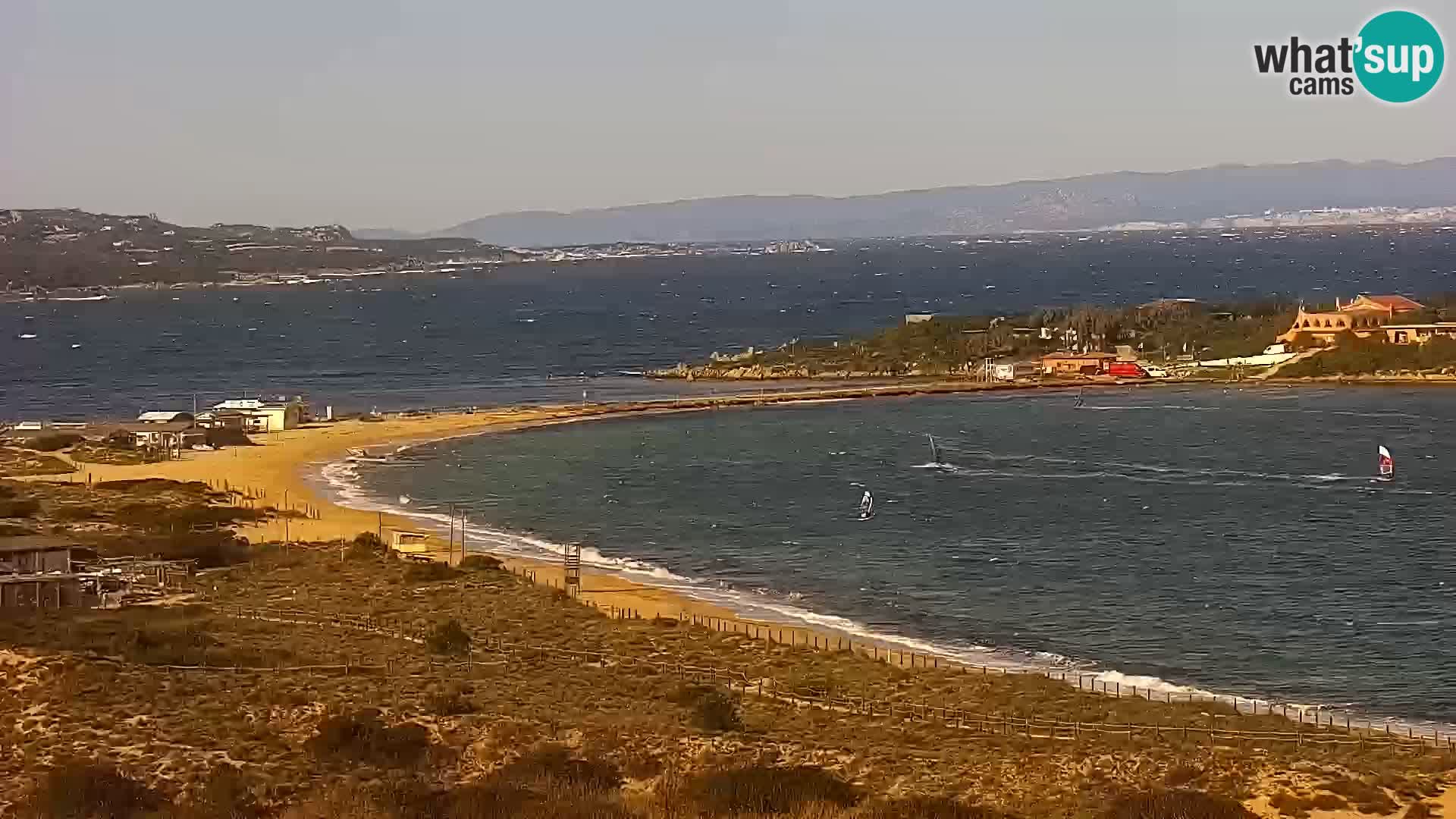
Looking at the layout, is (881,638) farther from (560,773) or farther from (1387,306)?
(1387,306)

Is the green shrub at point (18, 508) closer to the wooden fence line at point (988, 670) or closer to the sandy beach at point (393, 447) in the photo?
the sandy beach at point (393, 447)

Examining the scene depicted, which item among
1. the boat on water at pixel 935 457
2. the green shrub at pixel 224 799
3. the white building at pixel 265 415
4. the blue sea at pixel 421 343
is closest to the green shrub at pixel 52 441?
the white building at pixel 265 415

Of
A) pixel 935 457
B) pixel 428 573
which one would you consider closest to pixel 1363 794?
pixel 428 573

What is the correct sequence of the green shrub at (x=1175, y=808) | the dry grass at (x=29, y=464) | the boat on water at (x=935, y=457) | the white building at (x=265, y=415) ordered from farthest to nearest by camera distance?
the white building at (x=265, y=415)
the boat on water at (x=935, y=457)
the dry grass at (x=29, y=464)
the green shrub at (x=1175, y=808)

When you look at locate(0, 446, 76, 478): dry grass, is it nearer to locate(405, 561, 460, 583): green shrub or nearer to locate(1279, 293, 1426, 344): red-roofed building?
locate(405, 561, 460, 583): green shrub

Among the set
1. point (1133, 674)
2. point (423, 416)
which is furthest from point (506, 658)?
point (423, 416)

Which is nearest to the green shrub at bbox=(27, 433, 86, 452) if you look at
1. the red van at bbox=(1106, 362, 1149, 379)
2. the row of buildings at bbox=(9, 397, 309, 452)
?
the row of buildings at bbox=(9, 397, 309, 452)
